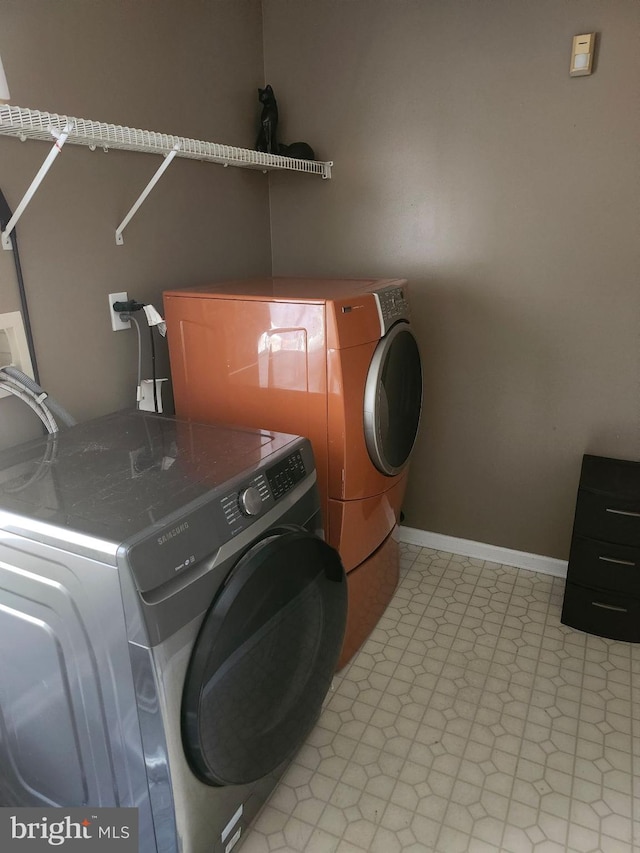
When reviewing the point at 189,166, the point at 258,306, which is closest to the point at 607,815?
the point at 258,306

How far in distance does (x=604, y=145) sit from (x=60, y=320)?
182 centimetres

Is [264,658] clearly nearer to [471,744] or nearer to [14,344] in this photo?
[471,744]

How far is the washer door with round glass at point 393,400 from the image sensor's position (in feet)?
5.70

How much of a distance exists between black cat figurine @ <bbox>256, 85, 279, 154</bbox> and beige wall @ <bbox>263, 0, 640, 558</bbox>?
107 mm

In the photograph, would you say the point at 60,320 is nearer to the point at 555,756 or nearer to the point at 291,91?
the point at 291,91

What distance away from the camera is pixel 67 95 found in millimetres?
1599

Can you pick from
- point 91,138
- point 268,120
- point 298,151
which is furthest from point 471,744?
point 268,120

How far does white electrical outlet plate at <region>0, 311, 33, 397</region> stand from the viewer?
1.52 m

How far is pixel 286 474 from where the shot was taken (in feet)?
4.32

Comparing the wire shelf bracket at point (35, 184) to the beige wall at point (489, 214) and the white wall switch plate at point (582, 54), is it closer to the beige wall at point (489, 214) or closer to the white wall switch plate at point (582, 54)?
the beige wall at point (489, 214)

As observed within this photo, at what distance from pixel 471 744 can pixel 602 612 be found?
0.72 m

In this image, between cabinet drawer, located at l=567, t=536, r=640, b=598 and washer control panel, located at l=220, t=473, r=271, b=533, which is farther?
cabinet drawer, located at l=567, t=536, r=640, b=598

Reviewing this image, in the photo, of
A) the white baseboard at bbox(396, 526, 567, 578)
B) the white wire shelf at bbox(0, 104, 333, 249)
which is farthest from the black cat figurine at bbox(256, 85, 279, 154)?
the white baseboard at bbox(396, 526, 567, 578)

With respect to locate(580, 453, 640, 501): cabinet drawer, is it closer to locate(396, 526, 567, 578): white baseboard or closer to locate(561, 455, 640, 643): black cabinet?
locate(561, 455, 640, 643): black cabinet
